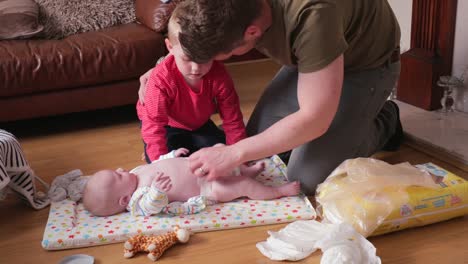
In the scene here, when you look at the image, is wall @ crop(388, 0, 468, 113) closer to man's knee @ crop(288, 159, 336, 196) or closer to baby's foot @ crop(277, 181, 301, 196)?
man's knee @ crop(288, 159, 336, 196)

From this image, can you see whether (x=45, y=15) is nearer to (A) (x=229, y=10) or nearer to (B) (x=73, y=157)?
(B) (x=73, y=157)

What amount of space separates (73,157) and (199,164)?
0.84m

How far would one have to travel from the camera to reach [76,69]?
8.18 feet

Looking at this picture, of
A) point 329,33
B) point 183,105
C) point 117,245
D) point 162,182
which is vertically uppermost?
point 329,33

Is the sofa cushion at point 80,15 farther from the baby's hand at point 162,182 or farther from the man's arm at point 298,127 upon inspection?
the man's arm at point 298,127

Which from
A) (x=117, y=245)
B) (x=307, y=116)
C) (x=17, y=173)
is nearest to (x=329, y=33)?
(x=307, y=116)

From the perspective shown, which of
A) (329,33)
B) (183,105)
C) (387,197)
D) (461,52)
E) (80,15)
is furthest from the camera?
(80,15)

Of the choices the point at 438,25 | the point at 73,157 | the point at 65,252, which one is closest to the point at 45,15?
the point at 73,157

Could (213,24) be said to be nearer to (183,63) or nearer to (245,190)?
(183,63)

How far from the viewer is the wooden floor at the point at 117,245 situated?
5.16 feet

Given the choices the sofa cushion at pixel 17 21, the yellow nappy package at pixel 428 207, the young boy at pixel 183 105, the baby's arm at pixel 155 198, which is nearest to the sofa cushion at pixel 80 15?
the sofa cushion at pixel 17 21

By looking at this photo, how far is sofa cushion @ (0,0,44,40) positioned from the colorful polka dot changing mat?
1067 mm

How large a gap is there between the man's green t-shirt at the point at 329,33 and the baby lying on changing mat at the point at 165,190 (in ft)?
1.34

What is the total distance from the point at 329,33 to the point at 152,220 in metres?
0.74
